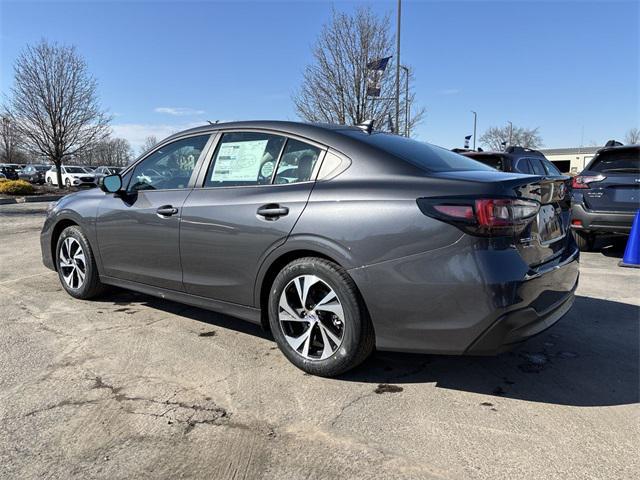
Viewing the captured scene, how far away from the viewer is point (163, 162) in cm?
420

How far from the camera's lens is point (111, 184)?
4.31 metres

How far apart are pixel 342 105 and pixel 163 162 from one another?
15.0 m

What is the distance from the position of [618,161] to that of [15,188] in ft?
75.4

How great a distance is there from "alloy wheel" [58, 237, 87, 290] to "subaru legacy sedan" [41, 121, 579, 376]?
2.60ft

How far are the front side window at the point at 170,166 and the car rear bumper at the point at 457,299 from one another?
1821mm

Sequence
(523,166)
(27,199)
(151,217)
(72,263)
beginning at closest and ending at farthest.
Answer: (151,217) < (72,263) < (523,166) < (27,199)

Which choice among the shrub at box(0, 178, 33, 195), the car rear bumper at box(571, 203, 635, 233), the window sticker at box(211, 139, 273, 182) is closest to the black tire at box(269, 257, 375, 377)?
the window sticker at box(211, 139, 273, 182)

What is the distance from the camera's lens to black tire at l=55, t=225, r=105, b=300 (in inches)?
183

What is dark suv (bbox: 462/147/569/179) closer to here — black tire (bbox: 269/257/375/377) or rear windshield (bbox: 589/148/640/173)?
rear windshield (bbox: 589/148/640/173)

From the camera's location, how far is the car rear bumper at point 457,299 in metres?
2.54

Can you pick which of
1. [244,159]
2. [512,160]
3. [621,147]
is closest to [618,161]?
[621,147]

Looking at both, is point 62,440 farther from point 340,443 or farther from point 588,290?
point 588,290

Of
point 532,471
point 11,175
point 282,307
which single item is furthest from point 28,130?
point 532,471

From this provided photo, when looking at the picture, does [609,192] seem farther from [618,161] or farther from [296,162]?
[296,162]
